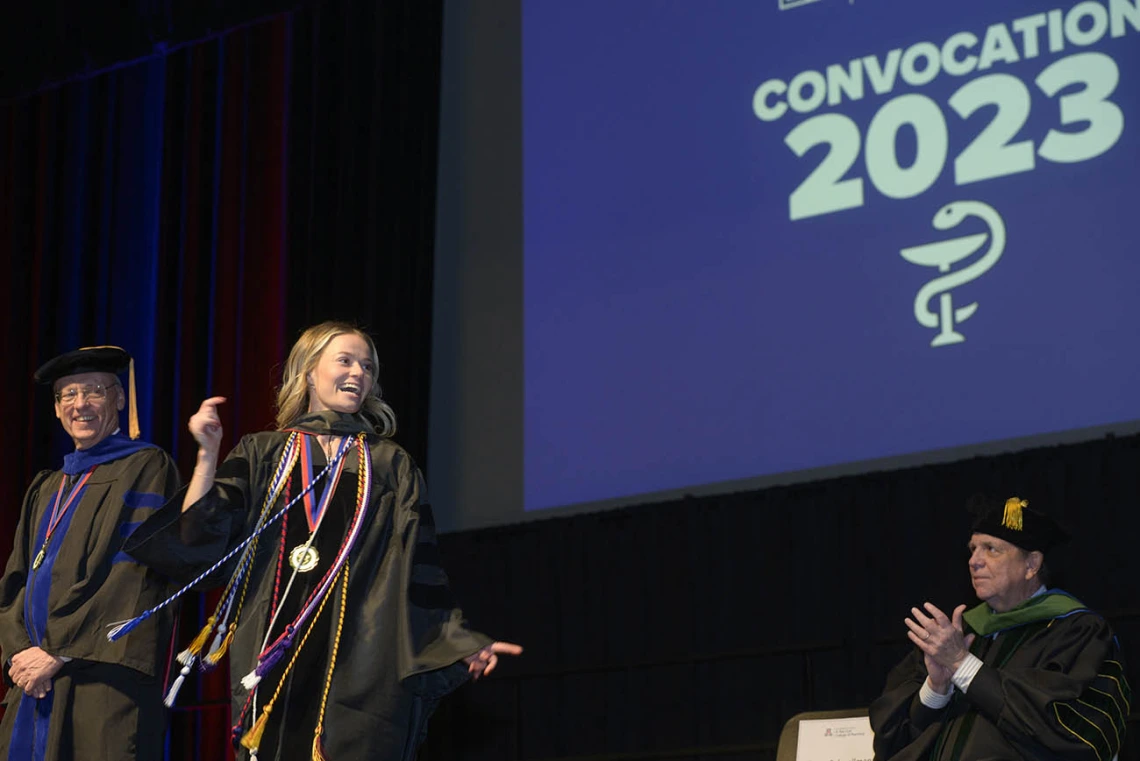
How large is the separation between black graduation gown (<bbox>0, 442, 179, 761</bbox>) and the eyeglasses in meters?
0.13

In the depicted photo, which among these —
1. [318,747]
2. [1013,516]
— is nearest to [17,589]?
[318,747]

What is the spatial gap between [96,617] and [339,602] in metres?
0.84

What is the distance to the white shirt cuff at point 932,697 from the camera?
13.0 ft

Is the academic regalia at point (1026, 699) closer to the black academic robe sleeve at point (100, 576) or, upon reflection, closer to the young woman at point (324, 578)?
the young woman at point (324, 578)

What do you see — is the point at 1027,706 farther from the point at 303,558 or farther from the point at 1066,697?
the point at 303,558

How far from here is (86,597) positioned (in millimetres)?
3668

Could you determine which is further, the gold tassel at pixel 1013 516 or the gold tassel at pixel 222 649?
the gold tassel at pixel 1013 516

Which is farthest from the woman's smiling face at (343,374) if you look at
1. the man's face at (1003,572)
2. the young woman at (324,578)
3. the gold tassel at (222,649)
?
the man's face at (1003,572)

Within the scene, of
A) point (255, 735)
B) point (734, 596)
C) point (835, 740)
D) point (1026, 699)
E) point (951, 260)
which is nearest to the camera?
point (255, 735)

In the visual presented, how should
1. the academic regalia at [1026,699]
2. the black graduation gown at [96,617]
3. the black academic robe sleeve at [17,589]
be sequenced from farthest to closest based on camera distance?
the academic regalia at [1026,699] → the black academic robe sleeve at [17,589] → the black graduation gown at [96,617]

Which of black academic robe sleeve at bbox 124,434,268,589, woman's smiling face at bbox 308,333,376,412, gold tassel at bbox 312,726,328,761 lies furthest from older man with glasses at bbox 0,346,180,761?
gold tassel at bbox 312,726,328,761

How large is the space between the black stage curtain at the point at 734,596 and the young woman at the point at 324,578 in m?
2.36

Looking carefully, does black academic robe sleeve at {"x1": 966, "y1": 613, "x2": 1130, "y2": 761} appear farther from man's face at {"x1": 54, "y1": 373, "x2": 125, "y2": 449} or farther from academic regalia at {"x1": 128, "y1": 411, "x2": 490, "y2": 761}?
man's face at {"x1": 54, "y1": 373, "x2": 125, "y2": 449}

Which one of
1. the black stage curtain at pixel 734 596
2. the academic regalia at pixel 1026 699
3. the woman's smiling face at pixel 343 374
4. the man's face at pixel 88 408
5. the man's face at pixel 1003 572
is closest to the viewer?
the woman's smiling face at pixel 343 374
